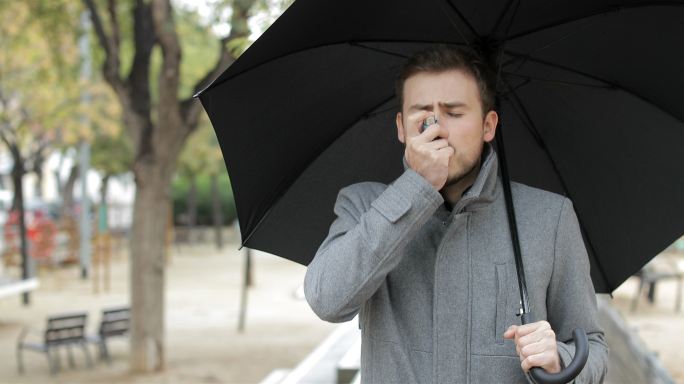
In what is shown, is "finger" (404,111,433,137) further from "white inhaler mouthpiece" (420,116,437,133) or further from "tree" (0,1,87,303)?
"tree" (0,1,87,303)

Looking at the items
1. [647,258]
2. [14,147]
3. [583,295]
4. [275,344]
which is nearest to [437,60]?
[583,295]

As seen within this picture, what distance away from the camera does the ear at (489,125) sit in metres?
2.10

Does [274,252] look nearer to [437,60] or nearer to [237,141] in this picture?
[237,141]

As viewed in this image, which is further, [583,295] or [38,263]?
[38,263]

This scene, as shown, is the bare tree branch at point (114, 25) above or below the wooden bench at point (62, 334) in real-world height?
above

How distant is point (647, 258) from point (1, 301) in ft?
62.3

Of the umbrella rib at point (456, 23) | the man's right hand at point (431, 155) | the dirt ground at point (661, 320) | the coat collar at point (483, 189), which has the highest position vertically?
the umbrella rib at point (456, 23)

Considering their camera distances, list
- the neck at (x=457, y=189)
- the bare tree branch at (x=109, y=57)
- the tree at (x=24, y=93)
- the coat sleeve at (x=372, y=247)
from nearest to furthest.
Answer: the coat sleeve at (x=372, y=247) → the neck at (x=457, y=189) → the bare tree branch at (x=109, y=57) → the tree at (x=24, y=93)

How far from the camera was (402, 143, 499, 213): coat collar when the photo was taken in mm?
2010

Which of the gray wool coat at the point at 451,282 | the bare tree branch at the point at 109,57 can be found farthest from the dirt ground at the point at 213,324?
the gray wool coat at the point at 451,282

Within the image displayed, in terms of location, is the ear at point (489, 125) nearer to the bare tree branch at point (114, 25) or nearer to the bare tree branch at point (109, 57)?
the bare tree branch at point (109, 57)

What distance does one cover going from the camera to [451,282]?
200cm

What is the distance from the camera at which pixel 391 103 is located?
2.70 metres

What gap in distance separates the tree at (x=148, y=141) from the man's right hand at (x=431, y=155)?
933 centimetres
